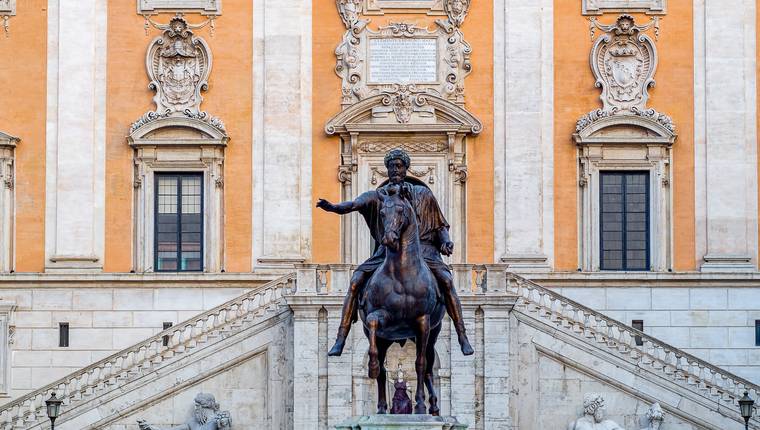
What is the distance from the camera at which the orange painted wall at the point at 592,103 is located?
48.8m

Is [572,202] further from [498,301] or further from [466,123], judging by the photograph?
[498,301]

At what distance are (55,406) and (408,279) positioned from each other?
1549 centimetres

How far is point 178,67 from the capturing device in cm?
4966

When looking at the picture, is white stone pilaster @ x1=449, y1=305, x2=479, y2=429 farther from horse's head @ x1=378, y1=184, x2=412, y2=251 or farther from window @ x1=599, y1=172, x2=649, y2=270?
horse's head @ x1=378, y1=184, x2=412, y2=251

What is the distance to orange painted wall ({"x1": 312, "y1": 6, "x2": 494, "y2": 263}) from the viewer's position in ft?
161

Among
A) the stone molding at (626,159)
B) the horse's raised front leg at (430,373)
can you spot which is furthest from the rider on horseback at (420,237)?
the stone molding at (626,159)

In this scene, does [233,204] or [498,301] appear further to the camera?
[233,204]

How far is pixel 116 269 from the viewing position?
161 ft

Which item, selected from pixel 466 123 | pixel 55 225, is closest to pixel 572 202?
pixel 466 123

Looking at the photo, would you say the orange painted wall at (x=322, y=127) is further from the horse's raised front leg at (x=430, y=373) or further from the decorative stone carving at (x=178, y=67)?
the horse's raised front leg at (x=430, y=373)

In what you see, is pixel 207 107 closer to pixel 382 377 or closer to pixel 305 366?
pixel 305 366

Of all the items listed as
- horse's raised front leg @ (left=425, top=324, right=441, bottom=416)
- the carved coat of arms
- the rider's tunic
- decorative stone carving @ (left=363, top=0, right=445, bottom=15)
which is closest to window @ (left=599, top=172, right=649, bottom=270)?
decorative stone carving @ (left=363, top=0, right=445, bottom=15)

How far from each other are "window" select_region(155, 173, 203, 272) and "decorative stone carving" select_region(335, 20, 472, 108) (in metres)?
4.46

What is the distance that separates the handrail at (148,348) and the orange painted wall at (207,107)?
415cm
